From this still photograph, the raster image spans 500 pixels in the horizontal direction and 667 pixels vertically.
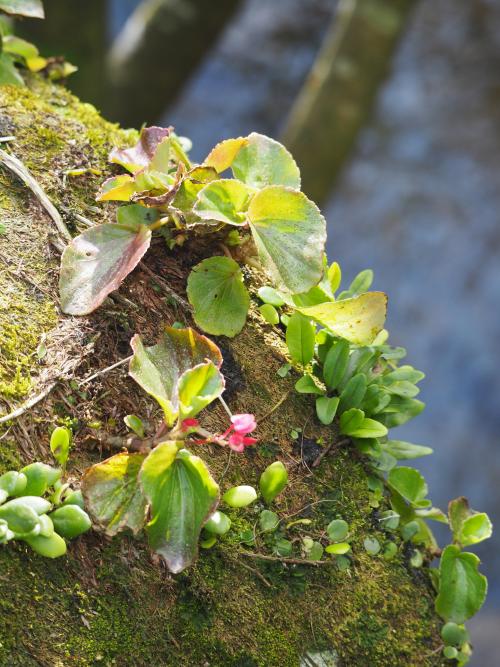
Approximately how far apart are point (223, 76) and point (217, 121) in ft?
1.87

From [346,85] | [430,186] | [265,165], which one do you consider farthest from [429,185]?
[265,165]

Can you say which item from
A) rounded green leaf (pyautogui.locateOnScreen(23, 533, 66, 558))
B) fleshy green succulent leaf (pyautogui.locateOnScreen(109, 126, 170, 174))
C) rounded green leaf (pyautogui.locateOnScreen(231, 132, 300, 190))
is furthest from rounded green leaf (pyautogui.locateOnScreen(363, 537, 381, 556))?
fleshy green succulent leaf (pyautogui.locateOnScreen(109, 126, 170, 174))

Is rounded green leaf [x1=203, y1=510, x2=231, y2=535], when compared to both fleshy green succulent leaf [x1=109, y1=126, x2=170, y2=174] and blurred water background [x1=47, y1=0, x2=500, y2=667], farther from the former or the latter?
blurred water background [x1=47, y1=0, x2=500, y2=667]

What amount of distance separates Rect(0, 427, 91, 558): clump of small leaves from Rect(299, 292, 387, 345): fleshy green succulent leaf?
45 cm

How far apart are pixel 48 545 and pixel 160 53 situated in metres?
3.80

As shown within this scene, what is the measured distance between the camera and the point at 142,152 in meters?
1.36

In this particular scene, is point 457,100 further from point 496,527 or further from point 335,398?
point 335,398

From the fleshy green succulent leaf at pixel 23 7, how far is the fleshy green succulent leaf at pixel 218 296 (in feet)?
2.23

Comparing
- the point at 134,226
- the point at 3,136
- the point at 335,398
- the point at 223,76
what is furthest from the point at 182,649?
the point at 223,76

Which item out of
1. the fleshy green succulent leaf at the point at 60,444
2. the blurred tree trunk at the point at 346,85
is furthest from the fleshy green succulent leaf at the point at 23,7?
the blurred tree trunk at the point at 346,85

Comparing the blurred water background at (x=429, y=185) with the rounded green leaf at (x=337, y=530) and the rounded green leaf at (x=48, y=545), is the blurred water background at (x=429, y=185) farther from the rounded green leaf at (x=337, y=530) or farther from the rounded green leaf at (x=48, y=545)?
the rounded green leaf at (x=48, y=545)

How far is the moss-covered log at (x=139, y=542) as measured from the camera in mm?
1015

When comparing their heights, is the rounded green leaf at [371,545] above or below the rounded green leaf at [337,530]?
below

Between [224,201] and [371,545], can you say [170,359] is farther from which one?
[371,545]
